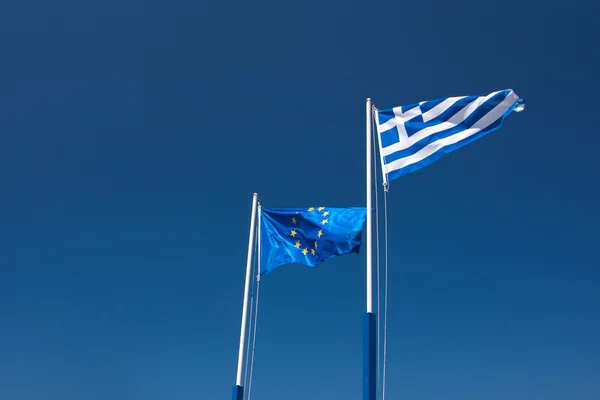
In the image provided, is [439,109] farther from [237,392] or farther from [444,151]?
[237,392]

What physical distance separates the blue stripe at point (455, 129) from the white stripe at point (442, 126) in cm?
8

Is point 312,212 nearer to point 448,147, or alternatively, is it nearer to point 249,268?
point 249,268

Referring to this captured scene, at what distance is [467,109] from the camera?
17969 mm

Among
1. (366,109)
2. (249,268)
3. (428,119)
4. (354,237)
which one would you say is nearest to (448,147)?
(428,119)

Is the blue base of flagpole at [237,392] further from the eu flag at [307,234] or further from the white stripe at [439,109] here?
the white stripe at [439,109]

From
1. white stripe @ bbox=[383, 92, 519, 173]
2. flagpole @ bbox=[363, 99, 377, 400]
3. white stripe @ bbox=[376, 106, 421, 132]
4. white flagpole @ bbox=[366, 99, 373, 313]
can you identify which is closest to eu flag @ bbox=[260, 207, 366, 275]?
white flagpole @ bbox=[366, 99, 373, 313]

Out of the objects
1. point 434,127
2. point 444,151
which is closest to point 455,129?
point 434,127

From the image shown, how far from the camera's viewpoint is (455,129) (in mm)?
18141

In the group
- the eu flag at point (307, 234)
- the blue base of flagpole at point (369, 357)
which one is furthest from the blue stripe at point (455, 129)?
the blue base of flagpole at point (369, 357)

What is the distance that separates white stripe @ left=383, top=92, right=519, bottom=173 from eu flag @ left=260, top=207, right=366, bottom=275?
11.0 feet

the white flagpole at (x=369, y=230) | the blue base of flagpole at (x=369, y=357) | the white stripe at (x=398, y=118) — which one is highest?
the white stripe at (x=398, y=118)

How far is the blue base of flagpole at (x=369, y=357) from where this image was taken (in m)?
15.2

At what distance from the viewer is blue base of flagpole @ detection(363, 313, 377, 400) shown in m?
15.2

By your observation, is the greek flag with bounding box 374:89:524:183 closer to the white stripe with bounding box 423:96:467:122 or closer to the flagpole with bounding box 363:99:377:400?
the white stripe with bounding box 423:96:467:122
